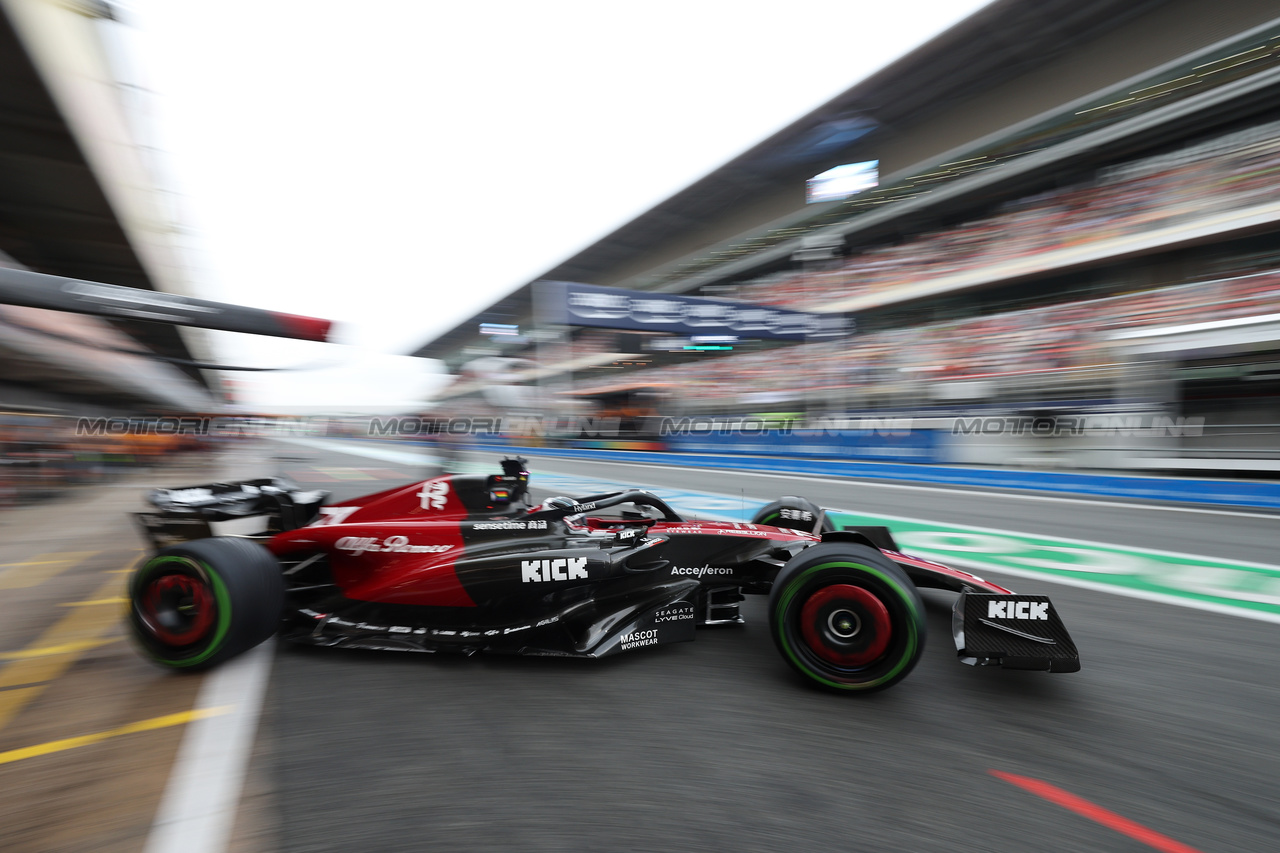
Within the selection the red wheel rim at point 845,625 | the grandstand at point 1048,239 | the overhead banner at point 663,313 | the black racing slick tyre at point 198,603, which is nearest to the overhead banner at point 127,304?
the black racing slick tyre at point 198,603

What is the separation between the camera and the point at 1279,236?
11578mm

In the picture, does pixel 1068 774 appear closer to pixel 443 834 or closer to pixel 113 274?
pixel 443 834

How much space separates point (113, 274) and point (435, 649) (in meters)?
14.7

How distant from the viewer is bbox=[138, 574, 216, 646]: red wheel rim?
255 cm

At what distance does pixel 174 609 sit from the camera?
2.59 m

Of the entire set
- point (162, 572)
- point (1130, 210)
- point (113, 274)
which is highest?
point (1130, 210)

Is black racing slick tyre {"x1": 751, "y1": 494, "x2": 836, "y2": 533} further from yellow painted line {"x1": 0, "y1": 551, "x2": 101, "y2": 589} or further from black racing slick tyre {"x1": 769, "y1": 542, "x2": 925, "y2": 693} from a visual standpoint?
yellow painted line {"x1": 0, "y1": 551, "x2": 101, "y2": 589}

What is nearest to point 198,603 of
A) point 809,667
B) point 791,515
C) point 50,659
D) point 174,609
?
point 174,609

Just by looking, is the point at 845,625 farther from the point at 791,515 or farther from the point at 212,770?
the point at 212,770

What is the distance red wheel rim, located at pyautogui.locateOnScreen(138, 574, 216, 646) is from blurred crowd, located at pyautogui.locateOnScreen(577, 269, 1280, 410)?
12.7 meters

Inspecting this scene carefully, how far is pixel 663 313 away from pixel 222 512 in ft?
51.2

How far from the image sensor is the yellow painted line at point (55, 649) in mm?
2871

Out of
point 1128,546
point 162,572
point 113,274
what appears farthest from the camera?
point 113,274

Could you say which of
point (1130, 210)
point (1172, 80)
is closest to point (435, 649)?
point (1130, 210)
